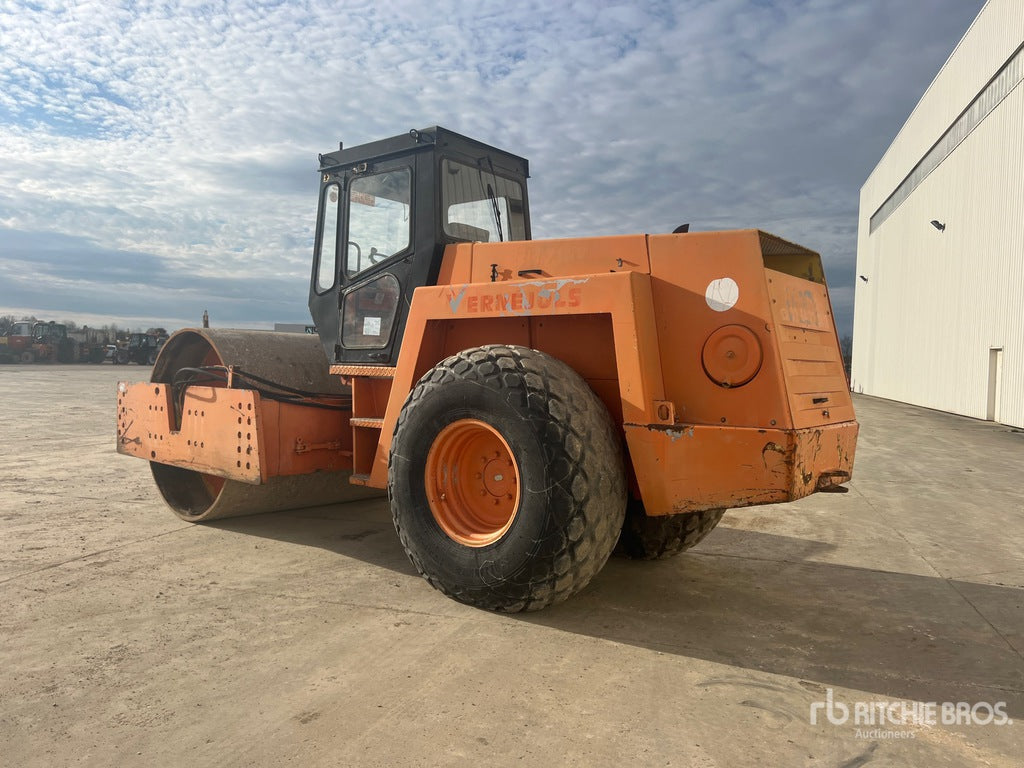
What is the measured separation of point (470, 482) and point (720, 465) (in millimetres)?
1359

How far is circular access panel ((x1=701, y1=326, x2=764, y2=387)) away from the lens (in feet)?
12.0

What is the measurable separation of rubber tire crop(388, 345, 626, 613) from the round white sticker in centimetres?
74

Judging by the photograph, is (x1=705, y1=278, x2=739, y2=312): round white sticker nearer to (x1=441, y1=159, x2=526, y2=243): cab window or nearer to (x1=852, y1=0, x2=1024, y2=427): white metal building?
(x1=441, y1=159, x2=526, y2=243): cab window

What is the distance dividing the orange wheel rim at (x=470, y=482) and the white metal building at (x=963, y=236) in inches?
652

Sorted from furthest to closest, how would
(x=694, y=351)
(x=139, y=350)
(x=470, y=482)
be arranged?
1. (x=139, y=350)
2. (x=470, y=482)
3. (x=694, y=351)

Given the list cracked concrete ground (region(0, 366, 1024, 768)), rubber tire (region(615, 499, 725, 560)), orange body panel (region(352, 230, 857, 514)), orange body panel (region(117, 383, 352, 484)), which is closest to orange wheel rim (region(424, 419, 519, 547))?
cracked concrete ground (region(0, 366, 1024, 768))

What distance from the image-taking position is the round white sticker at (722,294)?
371 cm

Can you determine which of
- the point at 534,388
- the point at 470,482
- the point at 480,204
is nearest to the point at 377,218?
the point at 480,204

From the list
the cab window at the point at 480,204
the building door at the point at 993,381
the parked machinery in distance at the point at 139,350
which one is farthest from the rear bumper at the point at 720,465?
the parked machinery in distance at the point at 139,350

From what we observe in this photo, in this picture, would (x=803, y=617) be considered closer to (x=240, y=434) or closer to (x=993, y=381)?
(x=240, y=434)

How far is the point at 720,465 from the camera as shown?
3.54 meters

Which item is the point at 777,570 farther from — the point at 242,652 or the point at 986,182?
the point at 986,182

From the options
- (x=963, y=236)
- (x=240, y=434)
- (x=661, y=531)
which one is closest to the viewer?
(x=661, y=531)

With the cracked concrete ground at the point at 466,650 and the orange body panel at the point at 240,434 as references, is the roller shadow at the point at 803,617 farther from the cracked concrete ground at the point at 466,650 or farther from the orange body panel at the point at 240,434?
the orange body panel at the point at 240,434
